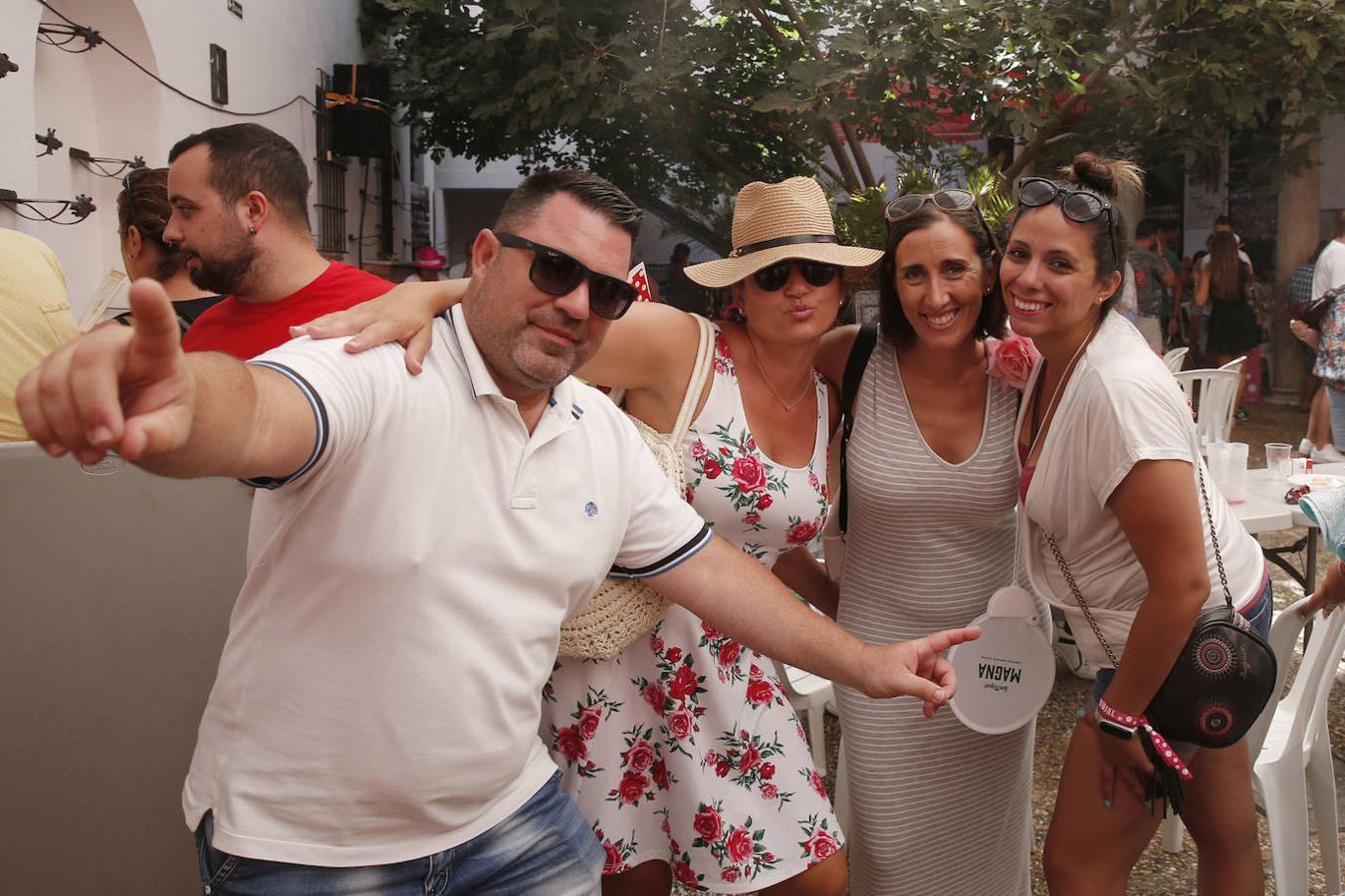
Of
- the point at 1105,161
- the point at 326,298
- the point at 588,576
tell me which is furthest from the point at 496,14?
the point at 588,576

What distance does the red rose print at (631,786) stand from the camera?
2.30 meters

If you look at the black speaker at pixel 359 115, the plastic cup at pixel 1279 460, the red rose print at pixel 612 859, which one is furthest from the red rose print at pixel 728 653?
the black speaker at pixel 359 115

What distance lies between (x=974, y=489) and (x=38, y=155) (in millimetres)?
5640

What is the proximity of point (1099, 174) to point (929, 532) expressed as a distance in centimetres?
91

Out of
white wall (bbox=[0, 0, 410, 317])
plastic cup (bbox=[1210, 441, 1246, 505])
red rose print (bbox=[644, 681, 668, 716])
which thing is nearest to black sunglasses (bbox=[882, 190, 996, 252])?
red rose print (bbox=[644, 681, 668, 716])

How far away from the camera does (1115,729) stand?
2.20m

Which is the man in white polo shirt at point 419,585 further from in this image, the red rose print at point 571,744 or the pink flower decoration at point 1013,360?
the pink flower decoration at point 1013,360

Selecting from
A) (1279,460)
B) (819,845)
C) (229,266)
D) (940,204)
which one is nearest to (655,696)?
(819,845)

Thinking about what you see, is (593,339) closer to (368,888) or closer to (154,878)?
(368,888)

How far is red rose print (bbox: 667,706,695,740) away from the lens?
229cm

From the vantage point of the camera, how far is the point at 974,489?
2535 millimetres

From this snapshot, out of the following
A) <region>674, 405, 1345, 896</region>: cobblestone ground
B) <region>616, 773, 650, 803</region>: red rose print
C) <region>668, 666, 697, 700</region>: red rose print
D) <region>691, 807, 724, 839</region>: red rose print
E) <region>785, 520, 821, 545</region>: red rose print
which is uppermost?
<region>785, 520, 821, 545</region>: red rose print

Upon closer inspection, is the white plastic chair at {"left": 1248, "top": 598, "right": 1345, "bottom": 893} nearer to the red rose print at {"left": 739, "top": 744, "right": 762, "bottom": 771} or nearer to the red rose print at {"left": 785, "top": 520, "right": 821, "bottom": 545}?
the red rose print at {"left": 785, "top": 520, "right": 821, "bottom": 545}

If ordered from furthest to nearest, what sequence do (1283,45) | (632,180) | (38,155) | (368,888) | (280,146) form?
(632,180)
(1283,45)
(38,155)
(280,146)
(368,888)
